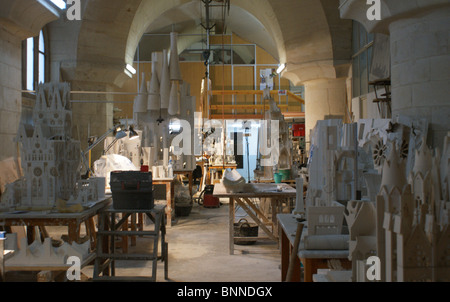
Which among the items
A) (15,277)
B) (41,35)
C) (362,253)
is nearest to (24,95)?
(41,35)

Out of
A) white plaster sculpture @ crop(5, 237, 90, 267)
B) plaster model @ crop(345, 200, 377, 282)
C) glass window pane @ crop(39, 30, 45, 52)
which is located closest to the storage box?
white plaster sculpture @ crop(5, 237, 90, 267)

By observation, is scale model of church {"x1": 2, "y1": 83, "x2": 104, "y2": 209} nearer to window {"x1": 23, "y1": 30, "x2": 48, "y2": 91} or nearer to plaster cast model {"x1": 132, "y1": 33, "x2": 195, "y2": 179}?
plaster cast model {"x1": 132, "y1": 33, "x2": 195, "y2": 179}

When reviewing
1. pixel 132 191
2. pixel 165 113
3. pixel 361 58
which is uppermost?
pixel 361 58

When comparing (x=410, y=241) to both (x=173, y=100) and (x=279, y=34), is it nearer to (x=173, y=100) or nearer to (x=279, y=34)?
(x=173, y=100)

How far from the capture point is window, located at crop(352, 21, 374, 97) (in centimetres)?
962

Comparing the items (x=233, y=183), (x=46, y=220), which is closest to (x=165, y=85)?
(x=233, y=183)

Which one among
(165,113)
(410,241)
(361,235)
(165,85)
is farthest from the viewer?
(165,113)

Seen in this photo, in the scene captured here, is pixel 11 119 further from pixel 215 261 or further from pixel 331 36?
pixel 331 36

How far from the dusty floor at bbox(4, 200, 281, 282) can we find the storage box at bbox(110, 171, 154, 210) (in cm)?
110

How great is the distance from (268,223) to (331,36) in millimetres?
5434

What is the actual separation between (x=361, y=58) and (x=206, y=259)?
21.0 feet

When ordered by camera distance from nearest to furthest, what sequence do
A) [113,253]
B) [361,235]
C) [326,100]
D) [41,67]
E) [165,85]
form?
[361,235]
[113,253]
[165,85]
[41,67]
[326,100]

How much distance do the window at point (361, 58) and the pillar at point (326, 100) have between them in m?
0.57

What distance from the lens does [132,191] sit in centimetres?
498
